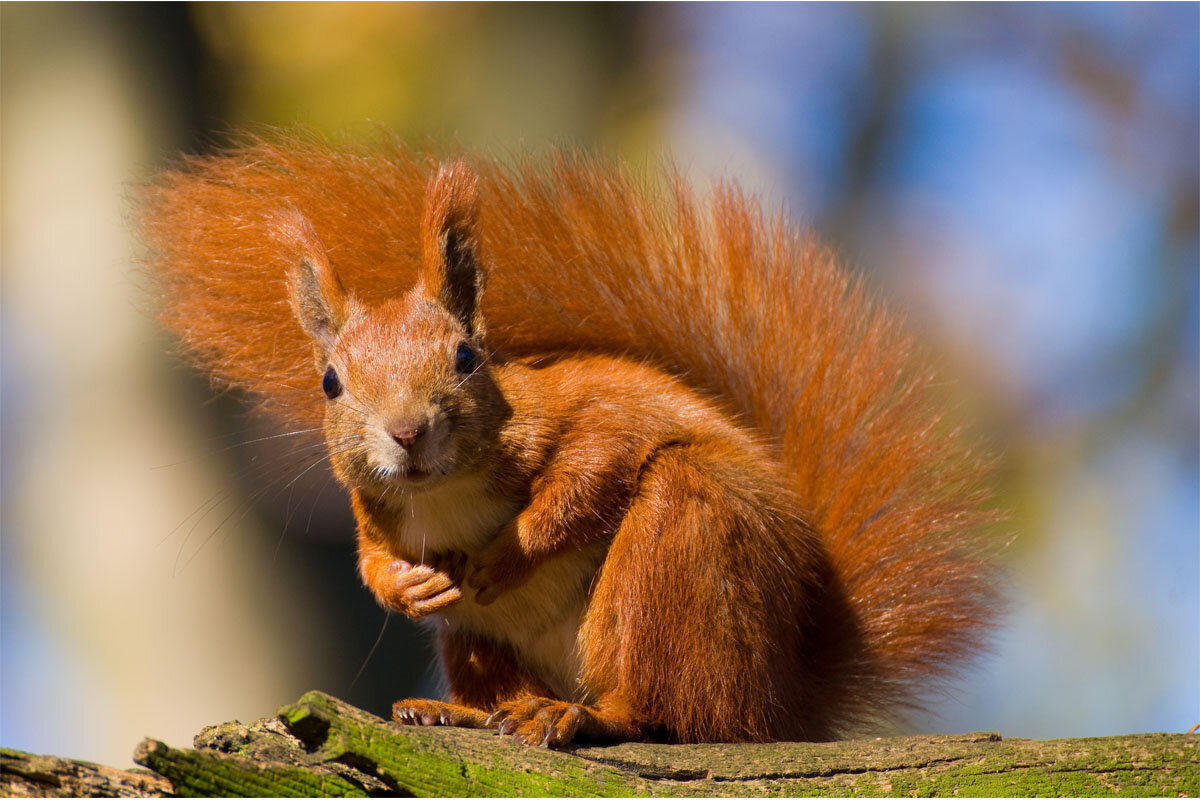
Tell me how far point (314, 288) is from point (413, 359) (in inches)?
12.6

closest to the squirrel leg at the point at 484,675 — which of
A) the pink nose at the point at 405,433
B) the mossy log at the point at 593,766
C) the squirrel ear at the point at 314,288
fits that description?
the mossy log at the point at 593,766

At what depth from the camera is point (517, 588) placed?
2.03 meters

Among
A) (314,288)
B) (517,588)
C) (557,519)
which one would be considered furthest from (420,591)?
(314,288)

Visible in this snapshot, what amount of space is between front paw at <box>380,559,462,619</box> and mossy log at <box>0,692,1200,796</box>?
0.27 metres

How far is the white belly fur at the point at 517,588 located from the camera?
2057 millimetres

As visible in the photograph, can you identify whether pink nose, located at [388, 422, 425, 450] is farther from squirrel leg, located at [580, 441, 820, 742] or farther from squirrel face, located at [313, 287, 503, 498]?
squirrel leg, located at [580, 441, 820, 742]

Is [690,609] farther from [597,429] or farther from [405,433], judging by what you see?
[405,433]

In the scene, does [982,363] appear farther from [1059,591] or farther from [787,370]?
[787,370]

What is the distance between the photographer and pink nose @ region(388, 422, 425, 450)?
182cm

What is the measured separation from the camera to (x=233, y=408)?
433 centimetres

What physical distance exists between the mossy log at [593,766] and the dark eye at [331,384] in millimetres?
638

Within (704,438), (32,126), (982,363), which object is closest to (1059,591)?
(982,363)

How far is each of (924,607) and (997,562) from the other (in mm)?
262

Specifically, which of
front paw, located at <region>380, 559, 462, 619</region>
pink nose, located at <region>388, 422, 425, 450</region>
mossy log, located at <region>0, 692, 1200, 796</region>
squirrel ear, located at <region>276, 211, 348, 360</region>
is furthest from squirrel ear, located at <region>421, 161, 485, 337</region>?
mossy log, located at <region>0, 692, 1200, 796</region>
